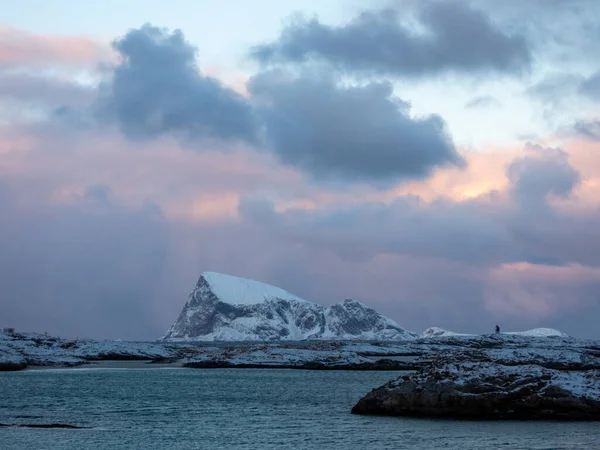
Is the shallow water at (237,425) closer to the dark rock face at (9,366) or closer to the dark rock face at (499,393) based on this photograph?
the dark rock face at (499,393)

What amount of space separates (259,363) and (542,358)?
51916mm

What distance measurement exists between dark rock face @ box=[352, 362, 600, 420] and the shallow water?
2.01m

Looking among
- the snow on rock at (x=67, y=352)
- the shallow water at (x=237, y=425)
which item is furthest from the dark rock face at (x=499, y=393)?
the snow on rock at (x=67, y=352)

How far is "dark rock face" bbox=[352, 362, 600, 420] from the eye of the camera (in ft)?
162

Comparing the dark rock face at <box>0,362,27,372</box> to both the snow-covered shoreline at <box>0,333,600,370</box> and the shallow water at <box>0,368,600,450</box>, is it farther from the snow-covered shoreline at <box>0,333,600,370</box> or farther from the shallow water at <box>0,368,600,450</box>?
the shallow water at <box>0,368,600,450</box>

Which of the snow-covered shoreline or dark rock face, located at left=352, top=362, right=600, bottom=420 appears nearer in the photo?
dark rock face, located at left=352, top=362, right=600, bottom=420

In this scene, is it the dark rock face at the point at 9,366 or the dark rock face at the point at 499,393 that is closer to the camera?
the dark rock face at the point at 499,393

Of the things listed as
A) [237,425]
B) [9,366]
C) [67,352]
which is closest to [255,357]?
[67,352]

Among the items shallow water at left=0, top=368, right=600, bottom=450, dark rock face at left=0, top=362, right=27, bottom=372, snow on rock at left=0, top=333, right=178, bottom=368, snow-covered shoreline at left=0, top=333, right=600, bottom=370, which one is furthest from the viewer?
snow on rock at left=0, top=333, right=178, bottom=368

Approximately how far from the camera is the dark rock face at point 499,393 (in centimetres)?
4934

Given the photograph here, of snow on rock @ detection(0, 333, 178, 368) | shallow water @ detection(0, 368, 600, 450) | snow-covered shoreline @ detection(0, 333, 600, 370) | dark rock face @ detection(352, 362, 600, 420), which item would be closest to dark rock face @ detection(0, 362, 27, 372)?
snow-covered shoreline @ detection(0, 333, 600, 370)

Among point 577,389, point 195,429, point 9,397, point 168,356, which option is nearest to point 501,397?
point 577,389

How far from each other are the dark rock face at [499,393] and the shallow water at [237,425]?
79.2 inches

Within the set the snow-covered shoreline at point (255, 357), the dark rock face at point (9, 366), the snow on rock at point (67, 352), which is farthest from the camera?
the snow on rock at point (67, 352)
